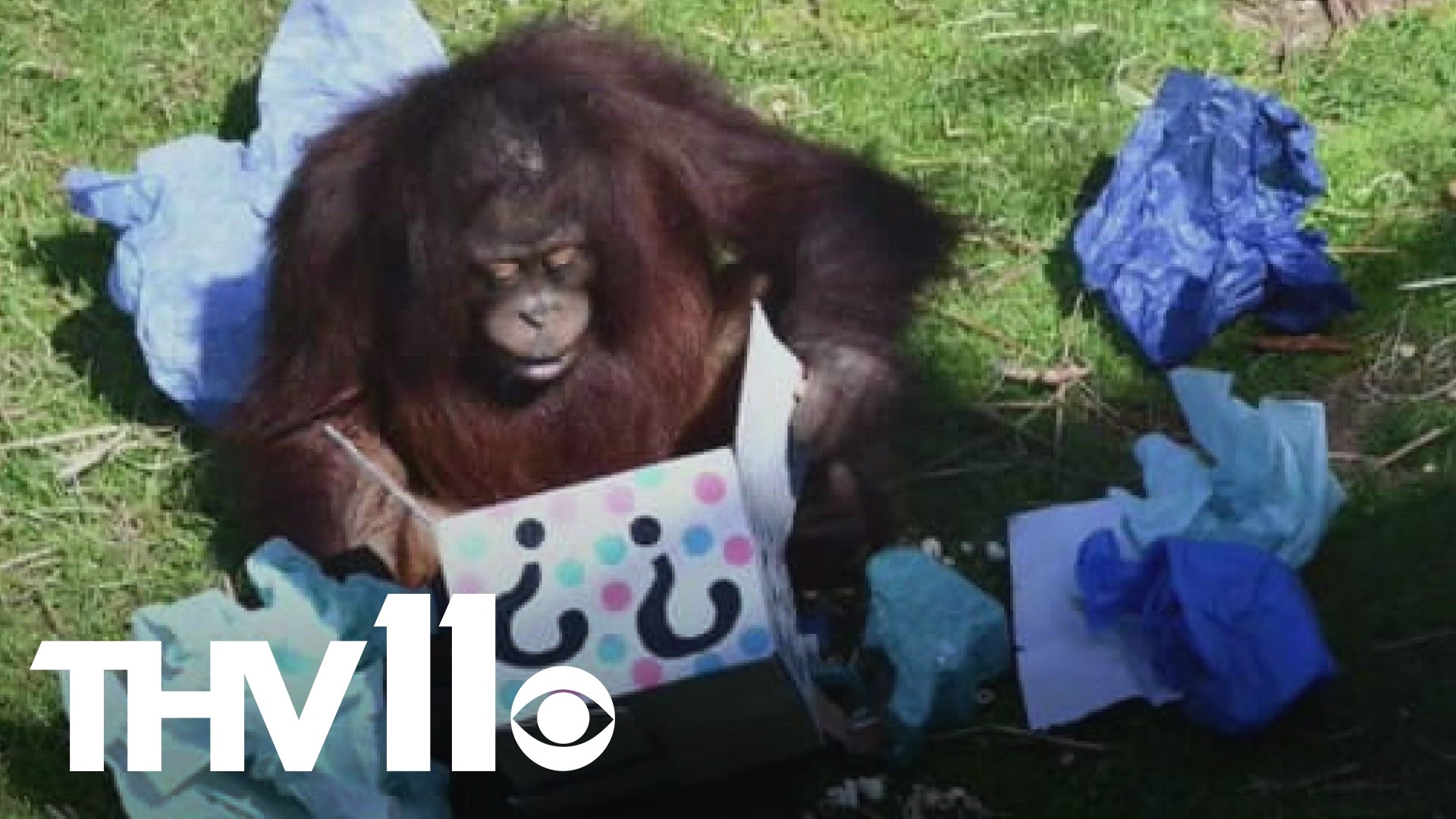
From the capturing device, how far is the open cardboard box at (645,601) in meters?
3.60

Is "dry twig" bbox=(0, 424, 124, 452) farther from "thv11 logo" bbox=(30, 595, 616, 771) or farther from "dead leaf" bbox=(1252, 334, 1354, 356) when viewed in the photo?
"dead leaf" bbox=(1252, 334, 1354, 356)

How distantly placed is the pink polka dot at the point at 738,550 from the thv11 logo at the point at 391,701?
21cm

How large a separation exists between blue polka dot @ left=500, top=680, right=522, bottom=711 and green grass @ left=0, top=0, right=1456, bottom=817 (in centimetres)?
54

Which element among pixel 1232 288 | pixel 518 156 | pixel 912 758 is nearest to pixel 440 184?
pixel 518 156

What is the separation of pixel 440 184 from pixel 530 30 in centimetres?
38

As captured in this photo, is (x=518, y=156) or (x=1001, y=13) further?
(x=1001, y=13)

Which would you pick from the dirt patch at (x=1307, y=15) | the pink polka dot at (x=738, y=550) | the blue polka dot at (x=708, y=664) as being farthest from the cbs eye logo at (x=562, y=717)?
the dirt patch at (x=1307, y=15)

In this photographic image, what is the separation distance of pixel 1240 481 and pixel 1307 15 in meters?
1.35

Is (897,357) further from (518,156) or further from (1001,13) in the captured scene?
(1001,13)

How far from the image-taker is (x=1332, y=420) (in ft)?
14.4

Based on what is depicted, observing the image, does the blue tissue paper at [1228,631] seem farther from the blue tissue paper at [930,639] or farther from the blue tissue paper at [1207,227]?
the blue tissue paper at [1207,227]

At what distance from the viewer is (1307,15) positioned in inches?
204

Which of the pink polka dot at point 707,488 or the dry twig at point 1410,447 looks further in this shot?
the dry twig at point 1410,447

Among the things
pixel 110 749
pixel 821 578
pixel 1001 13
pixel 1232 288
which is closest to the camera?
pixel 110 749
